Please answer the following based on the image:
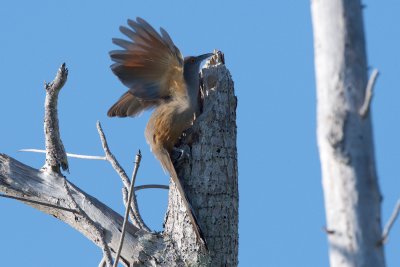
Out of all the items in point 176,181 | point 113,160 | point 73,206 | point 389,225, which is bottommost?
point 389,225

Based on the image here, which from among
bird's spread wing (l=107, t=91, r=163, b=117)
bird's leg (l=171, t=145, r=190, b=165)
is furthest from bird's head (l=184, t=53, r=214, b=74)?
bird's leg (l=171, t=145, r=190, b=165)

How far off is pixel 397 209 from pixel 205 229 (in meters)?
2.37

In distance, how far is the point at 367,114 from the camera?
264 cm

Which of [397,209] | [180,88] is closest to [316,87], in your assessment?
[397,209]

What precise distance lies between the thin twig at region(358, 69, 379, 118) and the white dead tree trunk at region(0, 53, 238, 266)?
2403 mm

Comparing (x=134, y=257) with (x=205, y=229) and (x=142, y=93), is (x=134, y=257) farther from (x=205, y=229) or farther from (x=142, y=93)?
(x=142, y=93)

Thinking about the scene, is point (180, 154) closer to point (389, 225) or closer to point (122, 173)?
point (122, 173)

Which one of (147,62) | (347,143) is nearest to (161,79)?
(147,62)

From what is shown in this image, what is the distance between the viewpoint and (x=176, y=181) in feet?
16.4

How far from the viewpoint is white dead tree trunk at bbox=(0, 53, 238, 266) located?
194 inches

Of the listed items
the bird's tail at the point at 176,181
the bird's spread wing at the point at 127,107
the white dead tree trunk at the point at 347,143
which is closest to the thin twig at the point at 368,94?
the white dead tree trunk at the point at 347,143

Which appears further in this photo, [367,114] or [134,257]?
[134,257]

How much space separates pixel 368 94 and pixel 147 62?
9.83 ft

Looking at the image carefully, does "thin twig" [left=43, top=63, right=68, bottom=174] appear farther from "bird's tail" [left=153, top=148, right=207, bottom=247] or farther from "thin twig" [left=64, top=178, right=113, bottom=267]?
"bird's tail" [left=153, top=148, right=207, bottom=247]
